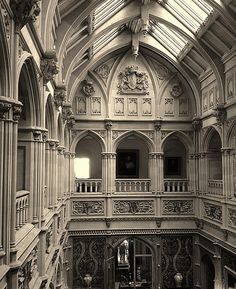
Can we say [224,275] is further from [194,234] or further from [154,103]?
[154,103]

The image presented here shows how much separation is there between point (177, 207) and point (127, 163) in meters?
3.61

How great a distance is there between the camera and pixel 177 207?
54.5 ft

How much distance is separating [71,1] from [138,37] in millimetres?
5913

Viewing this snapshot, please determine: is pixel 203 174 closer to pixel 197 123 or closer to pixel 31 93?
pixel 197 123

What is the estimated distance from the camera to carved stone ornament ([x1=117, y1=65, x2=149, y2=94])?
55.6 feet

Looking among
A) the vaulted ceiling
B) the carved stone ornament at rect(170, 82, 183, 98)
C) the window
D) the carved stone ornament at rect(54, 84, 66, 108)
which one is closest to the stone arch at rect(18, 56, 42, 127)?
the carved stone ornament at rect(54, 84, 66, 108)

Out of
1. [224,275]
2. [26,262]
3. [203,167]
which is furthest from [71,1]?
[224,275]

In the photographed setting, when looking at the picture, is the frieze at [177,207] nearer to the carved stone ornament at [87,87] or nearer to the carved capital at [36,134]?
the carved stone ornament at [87,87]

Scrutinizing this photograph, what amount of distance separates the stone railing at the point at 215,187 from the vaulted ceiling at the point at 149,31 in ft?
13.8

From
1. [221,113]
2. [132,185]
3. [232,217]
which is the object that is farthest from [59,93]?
[132,185]

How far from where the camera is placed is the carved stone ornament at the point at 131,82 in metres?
17.0

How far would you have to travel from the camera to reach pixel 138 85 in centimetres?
1700

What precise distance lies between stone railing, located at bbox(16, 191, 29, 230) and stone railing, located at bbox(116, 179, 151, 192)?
9654 mm

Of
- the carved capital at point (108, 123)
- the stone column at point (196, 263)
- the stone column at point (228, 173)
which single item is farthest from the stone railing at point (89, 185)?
the stone column at point (228, 173)
